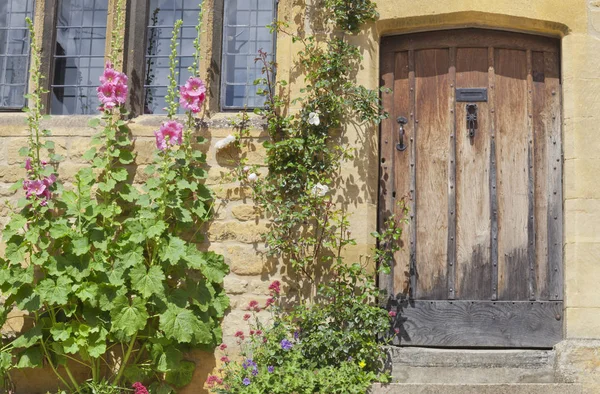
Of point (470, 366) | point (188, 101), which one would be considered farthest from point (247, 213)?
point (470, 366)

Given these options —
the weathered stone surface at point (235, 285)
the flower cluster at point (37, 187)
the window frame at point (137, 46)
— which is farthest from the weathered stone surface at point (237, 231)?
the flower cluster at point (37, 187)

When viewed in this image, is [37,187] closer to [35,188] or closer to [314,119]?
[35,188]

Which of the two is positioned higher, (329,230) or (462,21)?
(462,21)

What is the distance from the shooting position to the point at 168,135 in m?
5.86

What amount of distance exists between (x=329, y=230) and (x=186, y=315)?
1.01 m

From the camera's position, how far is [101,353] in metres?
5.68

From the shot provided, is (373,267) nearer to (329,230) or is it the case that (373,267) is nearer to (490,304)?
(329,230)

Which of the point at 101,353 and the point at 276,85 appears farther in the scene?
the point at 276,85

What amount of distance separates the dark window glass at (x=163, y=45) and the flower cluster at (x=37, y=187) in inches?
33.3

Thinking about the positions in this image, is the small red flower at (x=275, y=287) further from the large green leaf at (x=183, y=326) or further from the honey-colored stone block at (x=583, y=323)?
the honey-colored stone block at (x=583, y=323)

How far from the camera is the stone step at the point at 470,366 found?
18.7ft

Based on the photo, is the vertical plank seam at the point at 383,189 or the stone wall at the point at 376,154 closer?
the stone wall at the point at 376,154

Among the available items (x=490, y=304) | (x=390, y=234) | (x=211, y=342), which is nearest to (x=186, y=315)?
(x=211, y=342)

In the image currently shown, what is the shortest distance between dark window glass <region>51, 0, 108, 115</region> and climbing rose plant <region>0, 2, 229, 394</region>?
35 cm
